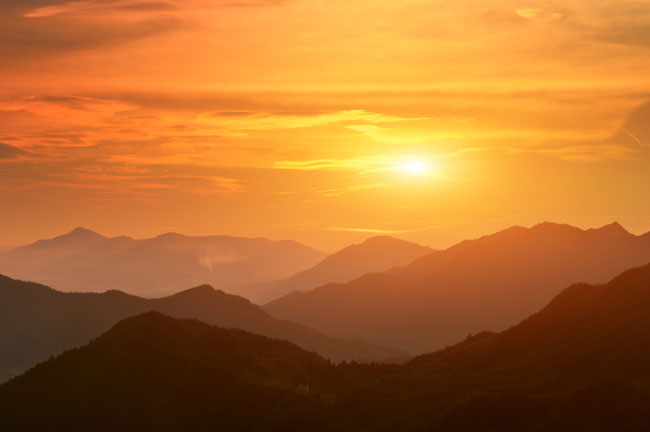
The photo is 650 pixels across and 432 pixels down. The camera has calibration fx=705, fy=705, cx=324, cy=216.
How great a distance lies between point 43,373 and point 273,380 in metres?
31.1

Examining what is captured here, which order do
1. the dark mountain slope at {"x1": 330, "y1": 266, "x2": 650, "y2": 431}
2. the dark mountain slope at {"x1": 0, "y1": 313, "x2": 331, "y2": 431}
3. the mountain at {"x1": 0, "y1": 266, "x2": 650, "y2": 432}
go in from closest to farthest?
the dark mountain slope at {"x1": 330, "y1": 266, "x2": 650, "y2": 431}, the mountain at {"x1": 0, "y1": 266, "x2": 650, "y2": 432}, the dark mountain slope at {"x1": 0, "y1": 313, "x2": 331, "y2": 431}

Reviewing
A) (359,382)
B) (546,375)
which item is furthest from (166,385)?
(546,375)

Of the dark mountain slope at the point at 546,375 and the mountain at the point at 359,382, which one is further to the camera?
the mountain at the point at 359,382

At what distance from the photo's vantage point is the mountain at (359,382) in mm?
60531

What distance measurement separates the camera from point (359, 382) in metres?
86.9

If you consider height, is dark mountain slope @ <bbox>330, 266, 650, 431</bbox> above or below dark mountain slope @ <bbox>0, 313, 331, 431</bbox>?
above

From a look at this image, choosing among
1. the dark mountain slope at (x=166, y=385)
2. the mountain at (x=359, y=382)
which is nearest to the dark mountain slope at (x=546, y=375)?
the mountain at (x=359, y=382)

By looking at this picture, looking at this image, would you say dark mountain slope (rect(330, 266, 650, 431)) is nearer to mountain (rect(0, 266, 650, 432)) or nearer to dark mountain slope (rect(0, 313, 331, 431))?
mountain (rect(0, 266, 650, 432))

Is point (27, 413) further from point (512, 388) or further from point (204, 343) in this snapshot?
point (512, 388)

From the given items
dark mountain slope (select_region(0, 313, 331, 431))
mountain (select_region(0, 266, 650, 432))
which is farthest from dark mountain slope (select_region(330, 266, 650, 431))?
dark mountain slope (select_region(0, 313, 331, 431))

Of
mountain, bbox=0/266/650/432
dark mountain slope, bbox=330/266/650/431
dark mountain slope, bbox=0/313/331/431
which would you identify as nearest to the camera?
dark mountain slope, bbox=330/266/650/431

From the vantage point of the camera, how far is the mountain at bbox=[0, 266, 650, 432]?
6053 centimetres

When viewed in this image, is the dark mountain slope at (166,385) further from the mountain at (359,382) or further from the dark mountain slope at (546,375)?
the dark mountain slope at (546,375)

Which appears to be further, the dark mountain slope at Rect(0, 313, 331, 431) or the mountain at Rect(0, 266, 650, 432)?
the dark mountain slope at Rect(0, 313, 331, 431)
